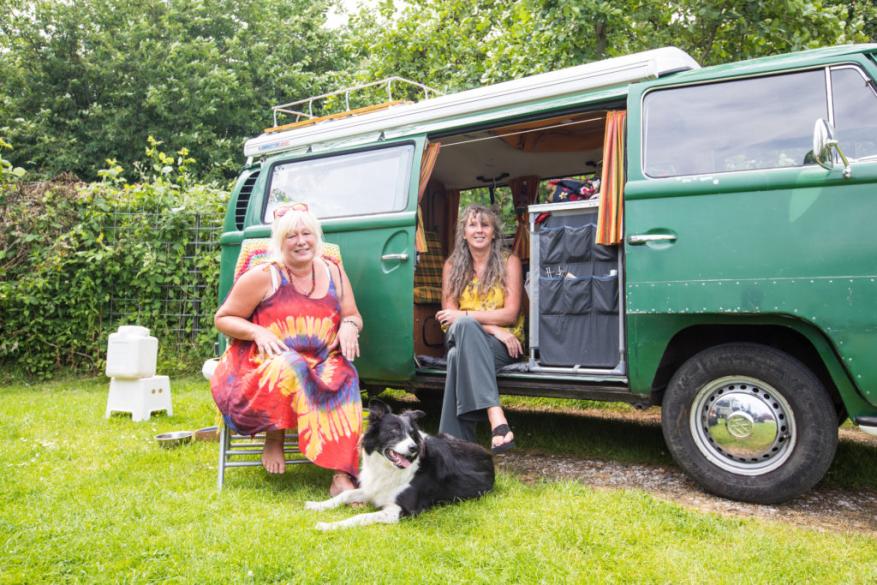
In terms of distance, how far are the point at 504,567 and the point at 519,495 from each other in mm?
965

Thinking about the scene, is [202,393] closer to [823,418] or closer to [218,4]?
[823,418]

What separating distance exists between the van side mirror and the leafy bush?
674 cm

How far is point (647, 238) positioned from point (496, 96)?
147cm

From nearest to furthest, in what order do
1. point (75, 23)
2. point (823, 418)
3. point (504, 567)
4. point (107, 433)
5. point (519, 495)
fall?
point (504, 567) < point (823, 418) < point (519, 495) < point (107, 433) < point (75, 23)

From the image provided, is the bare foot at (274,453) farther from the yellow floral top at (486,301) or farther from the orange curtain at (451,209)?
the orange curtain at (451,209)

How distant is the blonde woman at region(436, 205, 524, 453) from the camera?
4.09 meters

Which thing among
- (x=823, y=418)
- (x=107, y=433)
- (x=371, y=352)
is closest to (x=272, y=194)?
(x=371, y=352)

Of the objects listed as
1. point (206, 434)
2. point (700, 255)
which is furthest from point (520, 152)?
point (206, 434)

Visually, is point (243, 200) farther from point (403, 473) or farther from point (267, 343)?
point (403, 473)

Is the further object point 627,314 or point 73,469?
point 73,469

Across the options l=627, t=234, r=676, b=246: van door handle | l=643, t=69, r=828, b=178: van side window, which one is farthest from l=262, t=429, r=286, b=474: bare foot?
l=643, t=69, r=828, b=178: van side window

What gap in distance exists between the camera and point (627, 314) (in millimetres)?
3746

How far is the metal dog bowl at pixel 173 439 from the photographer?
4.80 m

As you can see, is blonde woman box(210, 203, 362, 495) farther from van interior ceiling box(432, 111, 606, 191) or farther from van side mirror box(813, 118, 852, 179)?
van side mirror box(813, 118, 852, 179)
